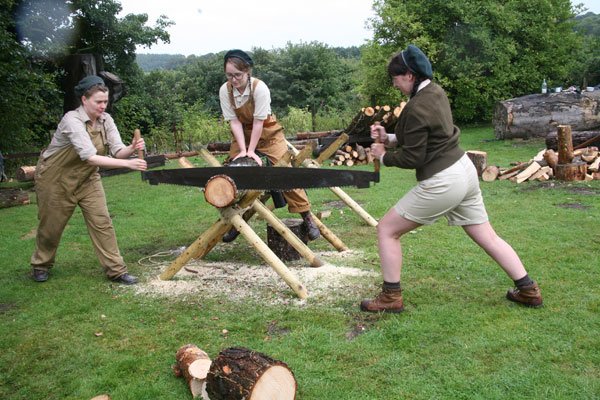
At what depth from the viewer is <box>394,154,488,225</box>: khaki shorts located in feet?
12.4

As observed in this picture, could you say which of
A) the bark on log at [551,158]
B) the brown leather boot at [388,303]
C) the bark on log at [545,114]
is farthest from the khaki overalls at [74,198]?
the bark on log at [545,114]

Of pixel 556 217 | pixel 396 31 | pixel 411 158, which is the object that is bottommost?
pixel 556 217

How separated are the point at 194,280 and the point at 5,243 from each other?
3.62 meters

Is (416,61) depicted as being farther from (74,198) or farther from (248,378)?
(74,198)

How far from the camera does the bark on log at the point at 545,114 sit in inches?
546

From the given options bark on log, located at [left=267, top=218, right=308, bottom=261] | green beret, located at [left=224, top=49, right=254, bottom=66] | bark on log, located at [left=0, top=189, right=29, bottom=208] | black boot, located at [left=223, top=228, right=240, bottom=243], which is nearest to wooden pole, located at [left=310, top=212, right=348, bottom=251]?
bark on log, located at [left=267, top=218, right=308, bottom=261]

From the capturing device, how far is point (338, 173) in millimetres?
4473

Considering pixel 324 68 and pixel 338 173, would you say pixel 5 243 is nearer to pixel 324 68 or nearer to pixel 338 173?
pixel 338 173

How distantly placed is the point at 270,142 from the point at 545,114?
11786 mm

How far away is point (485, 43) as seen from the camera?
20922 millimetres

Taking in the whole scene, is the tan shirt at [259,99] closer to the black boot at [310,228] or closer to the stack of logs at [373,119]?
the black boot at [310,228]

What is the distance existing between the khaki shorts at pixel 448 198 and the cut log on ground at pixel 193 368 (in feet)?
5.72

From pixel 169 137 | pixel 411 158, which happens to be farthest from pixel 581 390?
pixel 169 137

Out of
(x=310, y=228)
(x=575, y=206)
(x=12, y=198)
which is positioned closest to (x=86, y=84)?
(x=310, y=228)
